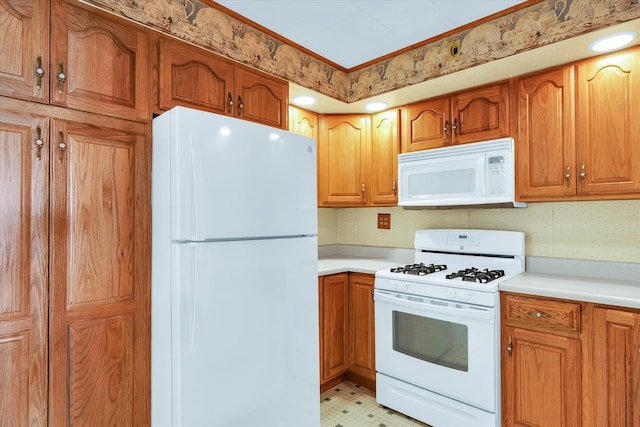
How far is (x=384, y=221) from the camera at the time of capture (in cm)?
312

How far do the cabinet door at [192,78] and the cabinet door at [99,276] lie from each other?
0.25 m

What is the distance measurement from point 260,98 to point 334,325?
164 cm

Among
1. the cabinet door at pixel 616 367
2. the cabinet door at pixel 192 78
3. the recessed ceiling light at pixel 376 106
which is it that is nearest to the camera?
the cabinet door at pixel 616 367

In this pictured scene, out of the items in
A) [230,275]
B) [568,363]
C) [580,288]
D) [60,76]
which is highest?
[60,76]

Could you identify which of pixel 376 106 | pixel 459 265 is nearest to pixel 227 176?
pixel 376 106

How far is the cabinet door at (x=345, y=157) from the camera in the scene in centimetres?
290

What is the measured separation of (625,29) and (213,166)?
2.03 metres

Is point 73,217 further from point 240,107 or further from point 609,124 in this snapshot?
point 609,124

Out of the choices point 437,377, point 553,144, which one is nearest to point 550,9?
point 553,144

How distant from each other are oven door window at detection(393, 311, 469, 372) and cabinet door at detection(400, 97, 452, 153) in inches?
48.3

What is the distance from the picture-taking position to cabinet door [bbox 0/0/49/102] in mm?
1274

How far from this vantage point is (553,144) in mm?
2041

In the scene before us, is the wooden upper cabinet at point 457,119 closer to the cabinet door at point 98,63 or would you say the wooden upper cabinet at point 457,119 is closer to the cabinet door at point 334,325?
the cabinet door at point 334,325

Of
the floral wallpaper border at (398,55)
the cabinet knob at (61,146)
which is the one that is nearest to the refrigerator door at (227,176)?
the cabinet knob at (61,146)
